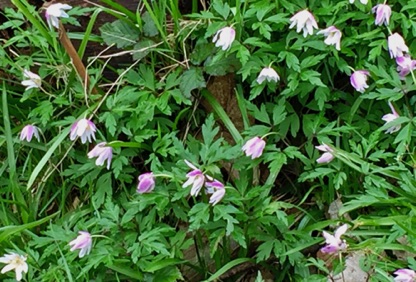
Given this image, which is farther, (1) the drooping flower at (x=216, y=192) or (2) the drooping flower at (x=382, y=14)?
(2) the drooping flower at (x=382, y=14)

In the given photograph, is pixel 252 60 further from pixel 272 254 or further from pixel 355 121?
pixel 272 254

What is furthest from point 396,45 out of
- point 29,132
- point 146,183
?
point 29,132

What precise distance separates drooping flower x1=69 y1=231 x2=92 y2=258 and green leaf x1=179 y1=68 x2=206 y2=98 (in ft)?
1.98

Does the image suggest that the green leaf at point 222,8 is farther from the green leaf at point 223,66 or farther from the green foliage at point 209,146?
the green leaf at point 223,66

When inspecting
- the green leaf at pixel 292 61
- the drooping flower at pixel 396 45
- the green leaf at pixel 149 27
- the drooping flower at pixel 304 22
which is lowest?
the drooping flower at pixel 396 45

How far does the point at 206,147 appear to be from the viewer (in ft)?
6.30

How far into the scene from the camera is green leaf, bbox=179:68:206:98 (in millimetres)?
2217

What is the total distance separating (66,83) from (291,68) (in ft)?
2.60

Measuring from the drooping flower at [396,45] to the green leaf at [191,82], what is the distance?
620mm

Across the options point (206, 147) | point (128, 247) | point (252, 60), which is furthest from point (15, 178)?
point (252, 60)

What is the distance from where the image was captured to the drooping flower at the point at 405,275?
165 centimetres

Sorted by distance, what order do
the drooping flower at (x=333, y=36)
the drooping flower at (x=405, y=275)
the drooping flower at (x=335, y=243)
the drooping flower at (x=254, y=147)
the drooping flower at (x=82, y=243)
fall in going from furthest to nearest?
the drooping flower at (x=333, y=36) < the drooping flower at (x=254, y=147) < the drooping flower at (x=82, y=243) < the drooping flower at (x=335, y=243) < the drooping flower at (x=405, y=275)

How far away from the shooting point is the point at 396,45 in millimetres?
2062

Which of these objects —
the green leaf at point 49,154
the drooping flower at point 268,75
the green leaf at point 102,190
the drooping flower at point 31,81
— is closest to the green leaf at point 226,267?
the green leaf at point 102,190
